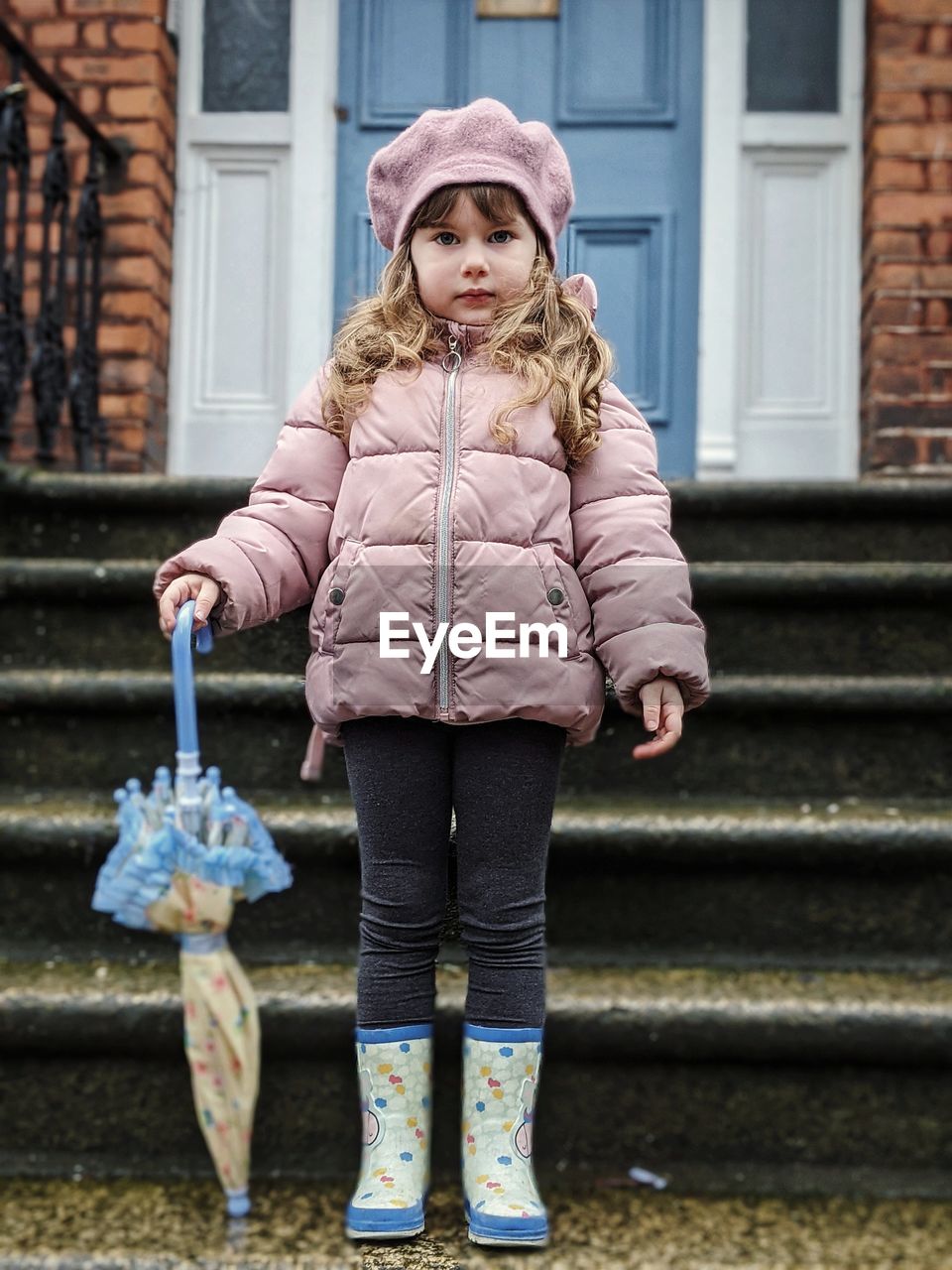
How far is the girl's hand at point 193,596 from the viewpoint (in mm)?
1373

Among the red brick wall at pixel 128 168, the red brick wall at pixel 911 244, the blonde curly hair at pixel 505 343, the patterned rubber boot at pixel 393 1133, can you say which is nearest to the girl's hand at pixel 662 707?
the blonde curly hair at pixel 505 343

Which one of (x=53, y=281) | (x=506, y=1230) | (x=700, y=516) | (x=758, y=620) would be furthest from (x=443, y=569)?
(x=53, y=281)

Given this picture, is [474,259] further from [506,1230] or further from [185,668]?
[506,1230]

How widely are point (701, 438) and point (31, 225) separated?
6.42 feet

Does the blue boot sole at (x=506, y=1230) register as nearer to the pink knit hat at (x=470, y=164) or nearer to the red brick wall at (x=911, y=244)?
the pink knit hat at (x=470, y=164)

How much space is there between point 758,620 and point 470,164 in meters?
1.12

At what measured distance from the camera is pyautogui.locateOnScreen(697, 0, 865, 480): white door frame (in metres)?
3.50

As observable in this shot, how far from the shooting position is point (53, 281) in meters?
3.34

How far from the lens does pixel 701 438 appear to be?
3496mm

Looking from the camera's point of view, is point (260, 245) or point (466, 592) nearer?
point (466, 592)

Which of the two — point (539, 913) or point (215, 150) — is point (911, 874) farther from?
point (215, 150)

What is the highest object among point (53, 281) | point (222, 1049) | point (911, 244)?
point (911, 244)

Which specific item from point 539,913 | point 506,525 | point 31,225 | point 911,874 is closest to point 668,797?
point 911,874

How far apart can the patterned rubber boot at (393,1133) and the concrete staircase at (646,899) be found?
26 cm
